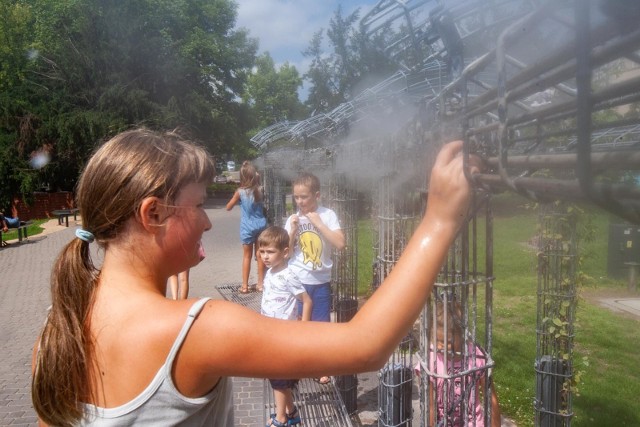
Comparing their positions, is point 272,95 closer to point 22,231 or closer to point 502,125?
point 22,231

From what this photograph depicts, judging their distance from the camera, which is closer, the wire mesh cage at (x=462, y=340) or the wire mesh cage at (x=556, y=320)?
the wire mesh cage at (x=462, y=340)

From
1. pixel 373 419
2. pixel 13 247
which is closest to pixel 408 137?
pixel 373 419

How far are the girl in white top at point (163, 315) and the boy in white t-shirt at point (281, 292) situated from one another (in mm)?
2702

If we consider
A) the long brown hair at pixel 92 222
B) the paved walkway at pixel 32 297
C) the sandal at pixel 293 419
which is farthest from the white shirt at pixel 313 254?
the long brown hair at pixel 92 222

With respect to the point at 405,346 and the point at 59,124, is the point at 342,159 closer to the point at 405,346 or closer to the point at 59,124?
the point at 405,346

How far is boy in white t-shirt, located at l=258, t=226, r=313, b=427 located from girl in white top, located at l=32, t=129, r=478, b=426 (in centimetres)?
270

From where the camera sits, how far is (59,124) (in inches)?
943

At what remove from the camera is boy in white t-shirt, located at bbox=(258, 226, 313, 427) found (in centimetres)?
409

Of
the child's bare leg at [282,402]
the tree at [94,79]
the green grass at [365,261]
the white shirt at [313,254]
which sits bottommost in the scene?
the child's bare leg at [282,402]

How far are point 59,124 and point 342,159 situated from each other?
22.3 metres

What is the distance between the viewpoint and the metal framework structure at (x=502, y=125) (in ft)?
2.46

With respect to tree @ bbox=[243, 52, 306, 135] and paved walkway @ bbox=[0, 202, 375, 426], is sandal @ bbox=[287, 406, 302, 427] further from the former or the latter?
tree @ bbox=[243, 52, 306, 135]

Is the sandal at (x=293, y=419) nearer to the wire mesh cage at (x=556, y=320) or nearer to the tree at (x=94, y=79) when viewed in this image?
the wire mesh cage at (x=556, y=320)

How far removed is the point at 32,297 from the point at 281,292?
6608 millimetres
